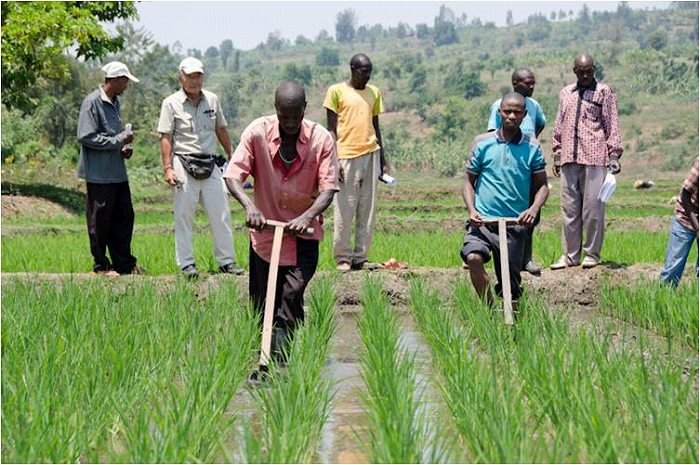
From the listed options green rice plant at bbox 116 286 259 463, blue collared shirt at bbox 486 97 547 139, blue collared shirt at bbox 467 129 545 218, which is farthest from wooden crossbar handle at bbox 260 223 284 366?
blue collared shirt at bbox 486 97 547 139

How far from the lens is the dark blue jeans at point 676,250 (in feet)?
22.9

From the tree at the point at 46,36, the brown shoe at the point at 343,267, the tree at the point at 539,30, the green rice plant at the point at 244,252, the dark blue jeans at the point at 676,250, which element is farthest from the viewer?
the tree at the point at 539,30

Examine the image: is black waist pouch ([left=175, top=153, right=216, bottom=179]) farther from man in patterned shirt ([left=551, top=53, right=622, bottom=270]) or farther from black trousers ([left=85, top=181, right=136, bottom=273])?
man in patterned shirt ([left=551, top=53, right=622, bottom=270])

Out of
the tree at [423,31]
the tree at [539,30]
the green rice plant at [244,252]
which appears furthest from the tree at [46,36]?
the tree at [423,31]

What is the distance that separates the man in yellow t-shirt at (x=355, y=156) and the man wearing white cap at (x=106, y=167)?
1.46 m

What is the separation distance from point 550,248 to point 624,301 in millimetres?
2952

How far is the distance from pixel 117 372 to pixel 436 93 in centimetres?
5654

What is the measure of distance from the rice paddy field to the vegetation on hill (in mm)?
11638

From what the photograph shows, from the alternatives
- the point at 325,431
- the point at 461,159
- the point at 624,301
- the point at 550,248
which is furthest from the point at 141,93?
the point at 325,431

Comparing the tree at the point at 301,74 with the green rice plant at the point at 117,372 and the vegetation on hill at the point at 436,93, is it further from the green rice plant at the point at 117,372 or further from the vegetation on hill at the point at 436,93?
the green rice plant at the point at 117,372

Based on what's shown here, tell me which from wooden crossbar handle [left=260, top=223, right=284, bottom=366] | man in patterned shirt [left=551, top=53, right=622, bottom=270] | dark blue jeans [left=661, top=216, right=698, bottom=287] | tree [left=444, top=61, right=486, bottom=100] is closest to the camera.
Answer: wooden crossbar handle [left=260, top=223, right=284, bottom=366]

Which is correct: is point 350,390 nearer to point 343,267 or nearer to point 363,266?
point 343,267

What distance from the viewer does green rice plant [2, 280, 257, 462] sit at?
3607 millimetres

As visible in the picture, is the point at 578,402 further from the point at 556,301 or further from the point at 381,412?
the point at 556,301
